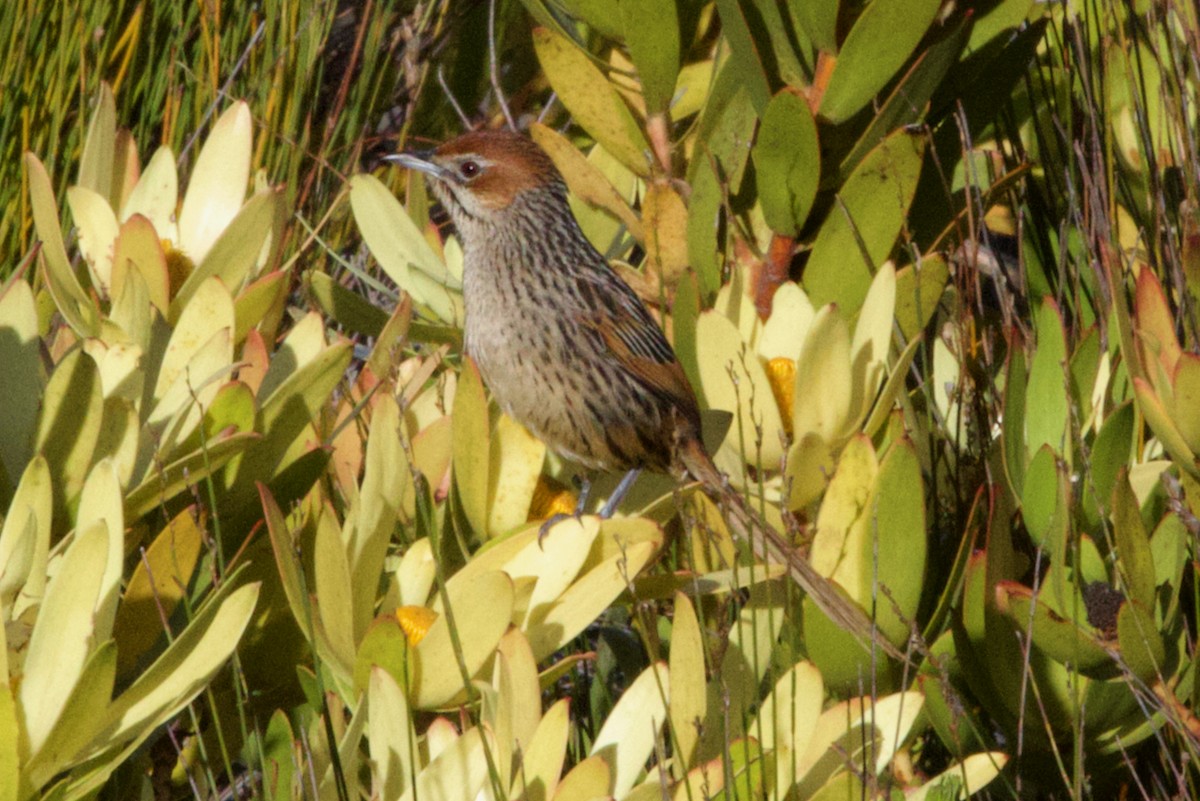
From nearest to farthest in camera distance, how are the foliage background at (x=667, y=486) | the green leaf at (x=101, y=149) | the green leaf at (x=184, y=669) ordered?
the green leaf at (x=184, y=669), the foliage background at (x=667, y=486), the green leaf at (x=101, y=149)

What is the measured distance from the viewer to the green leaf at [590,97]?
8.39ft

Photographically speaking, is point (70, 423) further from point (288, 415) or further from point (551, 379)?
point (551, 379)

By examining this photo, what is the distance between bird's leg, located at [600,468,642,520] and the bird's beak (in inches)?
→ 28.7

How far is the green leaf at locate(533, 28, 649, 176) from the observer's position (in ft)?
8.39

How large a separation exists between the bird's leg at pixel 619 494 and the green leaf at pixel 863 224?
0.42 m

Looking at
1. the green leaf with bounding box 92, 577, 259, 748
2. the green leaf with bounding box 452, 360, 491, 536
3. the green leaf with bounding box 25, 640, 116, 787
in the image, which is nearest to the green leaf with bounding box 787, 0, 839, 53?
the green leaf with bounding box 452, 360, 491, 536

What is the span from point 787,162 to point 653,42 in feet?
1.00

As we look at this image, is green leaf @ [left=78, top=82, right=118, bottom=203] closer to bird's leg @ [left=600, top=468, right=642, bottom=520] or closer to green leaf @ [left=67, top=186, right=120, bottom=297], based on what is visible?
green leaf @ [left=67, top=186, right=120, bottom=297]

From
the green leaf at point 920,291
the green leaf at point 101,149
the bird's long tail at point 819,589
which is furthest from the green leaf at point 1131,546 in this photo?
the green leaf at point 101,149

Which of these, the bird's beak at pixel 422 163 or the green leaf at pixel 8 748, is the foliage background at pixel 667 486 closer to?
the green leaf at pixel 8 748

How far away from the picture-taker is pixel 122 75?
3010 mm

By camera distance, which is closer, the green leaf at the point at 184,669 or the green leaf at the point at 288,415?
the green leaf at the point at 184,669

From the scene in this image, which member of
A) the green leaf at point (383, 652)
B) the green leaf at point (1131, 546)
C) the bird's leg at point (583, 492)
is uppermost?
the green leaf at point (383, 652)

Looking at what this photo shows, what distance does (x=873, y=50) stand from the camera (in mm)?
2238
